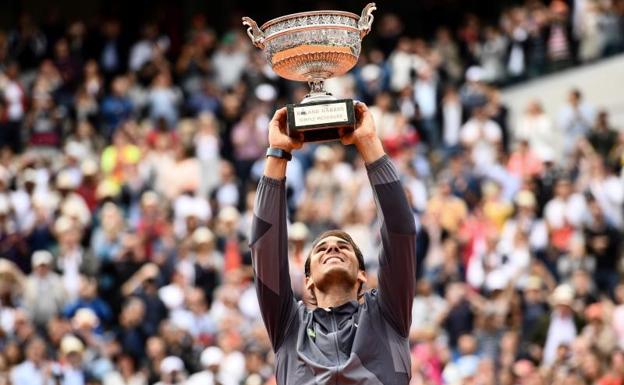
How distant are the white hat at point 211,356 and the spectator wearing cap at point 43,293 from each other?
1968 millimetres

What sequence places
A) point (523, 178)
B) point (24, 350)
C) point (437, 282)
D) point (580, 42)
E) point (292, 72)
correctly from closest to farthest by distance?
point (292, 72) < point (24, 350) < point (437, 282) < point (523, 178) < point (580, 42)

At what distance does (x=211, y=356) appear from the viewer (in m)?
13.6

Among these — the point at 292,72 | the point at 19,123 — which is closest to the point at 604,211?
the point at 19,123

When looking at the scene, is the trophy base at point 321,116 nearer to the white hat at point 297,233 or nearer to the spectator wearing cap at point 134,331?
the spectator wearing cap at point 134,331

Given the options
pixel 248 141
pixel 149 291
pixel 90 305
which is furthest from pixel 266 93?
pixel 90 305

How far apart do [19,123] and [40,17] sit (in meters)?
5.53

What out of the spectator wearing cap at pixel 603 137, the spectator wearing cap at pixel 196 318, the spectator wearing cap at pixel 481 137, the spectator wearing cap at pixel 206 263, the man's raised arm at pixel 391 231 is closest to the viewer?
the man's raised arm at pixel 391 231

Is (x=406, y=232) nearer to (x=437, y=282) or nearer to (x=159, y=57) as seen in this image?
(x=437, y=282)

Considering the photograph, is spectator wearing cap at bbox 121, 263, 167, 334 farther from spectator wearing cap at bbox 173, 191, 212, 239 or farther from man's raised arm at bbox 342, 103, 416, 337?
man's raised arm at bbox 342, 103, 416, 337

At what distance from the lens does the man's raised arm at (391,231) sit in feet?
19.6

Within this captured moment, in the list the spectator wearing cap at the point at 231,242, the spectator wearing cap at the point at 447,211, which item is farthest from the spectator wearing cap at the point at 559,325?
the spectator wearing cap at the point at 231,242

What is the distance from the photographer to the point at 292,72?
21.3 ft

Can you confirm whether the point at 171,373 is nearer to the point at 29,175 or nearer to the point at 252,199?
the point at 252,199

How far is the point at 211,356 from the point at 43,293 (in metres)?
2.29
